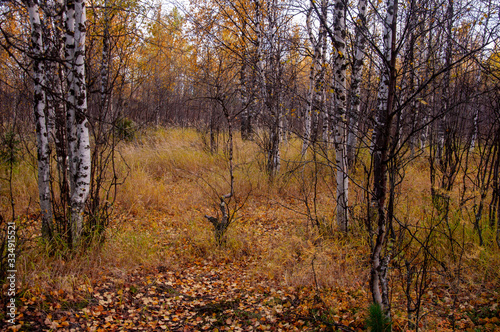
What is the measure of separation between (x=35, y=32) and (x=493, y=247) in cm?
583

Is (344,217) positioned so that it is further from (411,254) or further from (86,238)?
(86,238)

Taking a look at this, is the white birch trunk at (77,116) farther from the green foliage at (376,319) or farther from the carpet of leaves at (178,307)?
the green foliage at (376,319)

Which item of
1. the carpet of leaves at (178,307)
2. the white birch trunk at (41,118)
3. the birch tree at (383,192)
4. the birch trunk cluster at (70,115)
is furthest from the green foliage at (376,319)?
the white birch trunk at (41,118)

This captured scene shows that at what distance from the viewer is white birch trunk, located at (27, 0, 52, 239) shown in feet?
10.2

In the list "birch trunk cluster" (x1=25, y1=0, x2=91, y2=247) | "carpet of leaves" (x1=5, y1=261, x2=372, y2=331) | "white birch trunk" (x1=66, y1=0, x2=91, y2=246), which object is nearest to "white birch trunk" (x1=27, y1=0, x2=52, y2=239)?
"birch trunk cluster" (x1=25, y1=0, x2=91, y2=247)

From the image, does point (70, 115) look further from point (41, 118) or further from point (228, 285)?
point (228, 285)

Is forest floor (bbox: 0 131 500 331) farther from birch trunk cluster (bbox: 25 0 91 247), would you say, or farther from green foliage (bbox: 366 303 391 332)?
birch trunk cluster (bbox: 25 0 91 247)

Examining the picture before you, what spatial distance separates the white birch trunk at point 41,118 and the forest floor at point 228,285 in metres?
0.33

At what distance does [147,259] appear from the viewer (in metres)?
3.91

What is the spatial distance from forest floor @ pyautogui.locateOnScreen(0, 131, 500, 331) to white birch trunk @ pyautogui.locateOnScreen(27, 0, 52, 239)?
33 centimetres

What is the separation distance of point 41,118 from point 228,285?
9.49 ft

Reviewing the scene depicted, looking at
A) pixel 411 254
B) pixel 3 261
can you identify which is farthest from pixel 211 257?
pixel 411 254

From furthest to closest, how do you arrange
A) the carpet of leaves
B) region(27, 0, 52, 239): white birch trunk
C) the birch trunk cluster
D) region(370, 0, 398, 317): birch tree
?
1. the birch trunk cluster
2. region(27, 0, 52, 239): white birch trunk
3. the carpet of leaves
4. region(370, 0, 398, 317): birch tree

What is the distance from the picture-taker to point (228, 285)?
363cm
